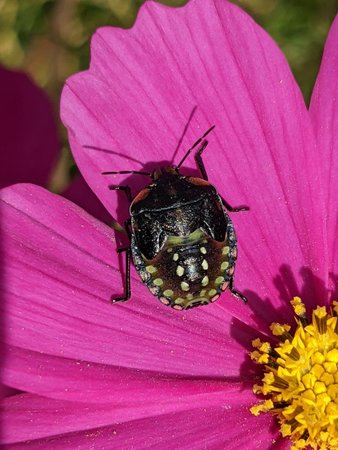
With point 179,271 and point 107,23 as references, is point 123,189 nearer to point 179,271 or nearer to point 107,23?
point 179,271

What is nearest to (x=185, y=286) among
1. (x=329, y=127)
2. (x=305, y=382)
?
(x=305, y=382)

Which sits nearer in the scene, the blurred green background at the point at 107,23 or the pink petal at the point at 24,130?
the pink petal at the point at 24,130

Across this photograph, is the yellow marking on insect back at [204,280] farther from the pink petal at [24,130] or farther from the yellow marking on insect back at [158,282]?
the pink petal at [24,130]

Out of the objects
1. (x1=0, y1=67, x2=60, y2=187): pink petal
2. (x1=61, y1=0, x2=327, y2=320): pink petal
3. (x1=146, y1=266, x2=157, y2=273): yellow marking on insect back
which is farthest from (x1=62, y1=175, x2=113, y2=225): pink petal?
(x1=146, y1=266, x2=157, y2=273): yellow marking on insect back

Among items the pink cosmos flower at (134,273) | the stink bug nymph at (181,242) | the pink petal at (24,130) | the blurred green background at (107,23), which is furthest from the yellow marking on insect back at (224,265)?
the blurred green background at (107,23)

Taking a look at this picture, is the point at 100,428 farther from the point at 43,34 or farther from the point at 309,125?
the point at 43,34

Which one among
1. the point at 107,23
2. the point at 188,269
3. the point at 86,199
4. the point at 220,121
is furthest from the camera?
the point at 107,23
